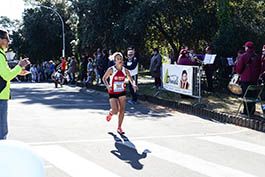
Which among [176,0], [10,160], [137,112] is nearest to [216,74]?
[176,0]

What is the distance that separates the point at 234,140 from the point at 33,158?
544 centimetres

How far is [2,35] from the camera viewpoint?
5625mm

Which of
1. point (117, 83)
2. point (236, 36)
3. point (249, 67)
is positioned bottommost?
point (117, 83)

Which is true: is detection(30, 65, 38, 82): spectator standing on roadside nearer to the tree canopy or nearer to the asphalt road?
the tree canopy

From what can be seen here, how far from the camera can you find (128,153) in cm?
736

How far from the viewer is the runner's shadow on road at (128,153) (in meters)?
6.67

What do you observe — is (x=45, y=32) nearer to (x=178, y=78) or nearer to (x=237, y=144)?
(x=178, y=78)

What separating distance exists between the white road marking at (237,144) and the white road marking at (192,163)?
1.35m

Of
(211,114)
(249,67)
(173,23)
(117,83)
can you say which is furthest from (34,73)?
(117,83)

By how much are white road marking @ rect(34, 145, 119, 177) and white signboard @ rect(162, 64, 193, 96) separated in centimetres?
645

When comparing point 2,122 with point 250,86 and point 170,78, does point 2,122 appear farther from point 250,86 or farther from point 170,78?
point 170,78

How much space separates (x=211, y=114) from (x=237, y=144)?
3664 millimetres

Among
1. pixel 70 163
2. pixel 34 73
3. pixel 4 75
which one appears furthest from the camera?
pixel 34 73

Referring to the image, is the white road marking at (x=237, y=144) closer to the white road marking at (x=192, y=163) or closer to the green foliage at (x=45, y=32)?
the white road marking at (x=192, y=163)
